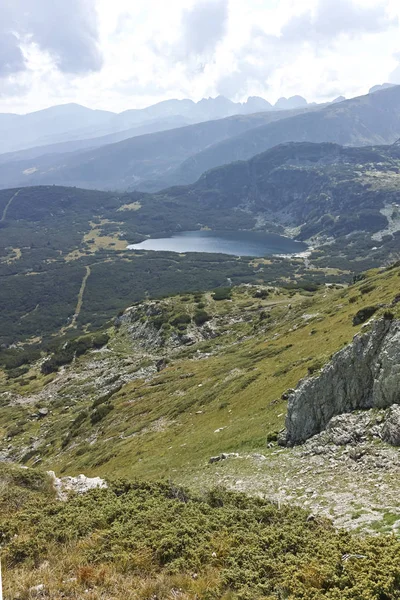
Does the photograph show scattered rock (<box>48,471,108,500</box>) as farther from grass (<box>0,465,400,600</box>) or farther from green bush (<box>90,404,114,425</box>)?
green bush (<box>90,404,114,425</box>)

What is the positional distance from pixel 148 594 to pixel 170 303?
108m

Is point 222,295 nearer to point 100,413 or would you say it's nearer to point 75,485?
point 100,413

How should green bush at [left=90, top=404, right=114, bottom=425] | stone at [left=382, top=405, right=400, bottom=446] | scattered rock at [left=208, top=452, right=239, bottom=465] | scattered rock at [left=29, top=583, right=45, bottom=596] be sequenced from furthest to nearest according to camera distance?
green bush at [left=90, top=404, right=114, bottom=425]
scattered rock at [left=208, top=452, right=239, bottom=465]
stone at [left=382, top=405, right=400, bottom=446]
scattered rock at [left=29, top=583, right=45, bottom=596]

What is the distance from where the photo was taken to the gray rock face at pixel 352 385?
20.9 metres

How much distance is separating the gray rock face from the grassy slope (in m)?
3.80

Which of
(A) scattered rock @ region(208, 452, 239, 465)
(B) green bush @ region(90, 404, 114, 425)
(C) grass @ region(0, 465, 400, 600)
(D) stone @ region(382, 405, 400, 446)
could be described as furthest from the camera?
(B) green bush @ region(90, 404, 114, 425)

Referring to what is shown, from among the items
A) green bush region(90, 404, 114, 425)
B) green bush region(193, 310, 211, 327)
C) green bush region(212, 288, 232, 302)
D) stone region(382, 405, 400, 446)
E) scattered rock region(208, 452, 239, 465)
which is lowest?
green bush region(90, 404, 114, 425)

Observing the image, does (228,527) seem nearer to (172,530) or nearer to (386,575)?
(172,530)

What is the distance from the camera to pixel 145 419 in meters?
51.5

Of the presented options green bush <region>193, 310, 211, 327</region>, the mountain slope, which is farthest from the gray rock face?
green bush <region>193, 310, 211, 327</region>

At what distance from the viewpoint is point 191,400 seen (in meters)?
49.5

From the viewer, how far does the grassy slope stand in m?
33.2

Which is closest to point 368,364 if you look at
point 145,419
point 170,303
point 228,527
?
point 228,527

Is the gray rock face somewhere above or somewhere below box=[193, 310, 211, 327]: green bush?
above
